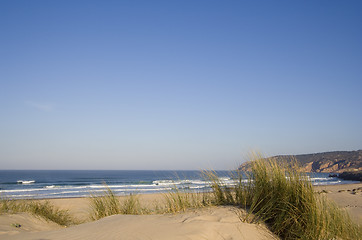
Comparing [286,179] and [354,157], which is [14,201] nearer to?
[286,179]

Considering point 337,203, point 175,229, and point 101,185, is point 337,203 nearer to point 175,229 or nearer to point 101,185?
point 175,229

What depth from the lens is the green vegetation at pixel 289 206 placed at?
3.85 meters

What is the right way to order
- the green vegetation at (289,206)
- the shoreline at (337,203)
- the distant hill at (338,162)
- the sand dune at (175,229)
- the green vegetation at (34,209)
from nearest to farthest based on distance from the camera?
the sand dune at (175,229) < the green vegetation at (289,206) < the green vegetation at (34,209) < the shoreline at (337,203) < the distant hill at (338,162)

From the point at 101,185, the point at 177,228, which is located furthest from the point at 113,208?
the point at 101,185

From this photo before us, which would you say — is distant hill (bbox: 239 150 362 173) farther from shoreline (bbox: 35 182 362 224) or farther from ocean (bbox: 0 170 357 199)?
shoreline (bbox: 35 182 362 224)

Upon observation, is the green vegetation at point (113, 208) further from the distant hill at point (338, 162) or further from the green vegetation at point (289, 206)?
the distant hill at point (338, 162)

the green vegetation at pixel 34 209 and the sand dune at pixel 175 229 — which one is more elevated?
the sand dune at pixel 175 229

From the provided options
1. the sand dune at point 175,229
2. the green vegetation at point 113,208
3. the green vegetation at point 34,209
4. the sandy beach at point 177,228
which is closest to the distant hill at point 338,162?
the green vegetation at point 34,209

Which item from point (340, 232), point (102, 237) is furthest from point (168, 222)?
point (340, 232)

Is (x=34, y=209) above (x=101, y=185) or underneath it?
above

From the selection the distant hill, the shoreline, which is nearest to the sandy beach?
A: the shoreline

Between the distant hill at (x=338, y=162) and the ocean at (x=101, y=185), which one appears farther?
the distant hill at (x=338, y=162)

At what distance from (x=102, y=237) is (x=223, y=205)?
2.34 m

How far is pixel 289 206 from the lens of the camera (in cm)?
413
